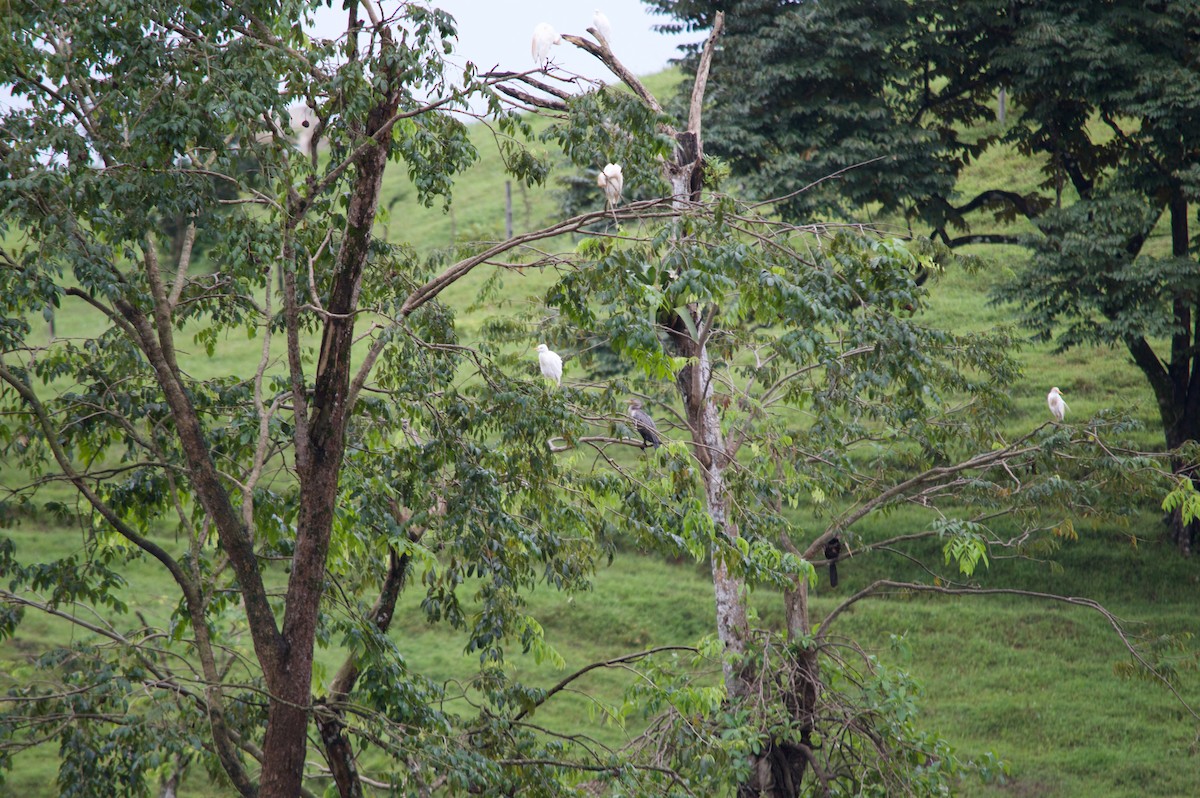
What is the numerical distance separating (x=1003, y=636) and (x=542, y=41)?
11396 millimetres

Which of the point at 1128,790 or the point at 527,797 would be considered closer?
the point at 527,797

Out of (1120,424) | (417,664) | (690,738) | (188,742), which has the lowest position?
(417,664)

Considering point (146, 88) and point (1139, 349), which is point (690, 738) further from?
point (1139, 349)

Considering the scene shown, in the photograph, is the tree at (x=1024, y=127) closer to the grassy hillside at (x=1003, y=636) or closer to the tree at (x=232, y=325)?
the grassy hillside at (x=1003, y=636)

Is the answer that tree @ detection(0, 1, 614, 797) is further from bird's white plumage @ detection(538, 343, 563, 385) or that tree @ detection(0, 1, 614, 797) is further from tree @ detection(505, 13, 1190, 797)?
bird's white plumage @ detection(538, 343, 563, 385)

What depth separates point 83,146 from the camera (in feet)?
18.0

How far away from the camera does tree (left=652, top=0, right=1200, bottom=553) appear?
44.2 ft

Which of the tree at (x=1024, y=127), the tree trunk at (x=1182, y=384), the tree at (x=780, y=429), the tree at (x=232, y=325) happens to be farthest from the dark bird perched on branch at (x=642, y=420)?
the tree trunk at (x=1182, y=384)

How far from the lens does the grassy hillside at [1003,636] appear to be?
13000 millimetres

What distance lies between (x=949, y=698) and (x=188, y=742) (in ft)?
37.8

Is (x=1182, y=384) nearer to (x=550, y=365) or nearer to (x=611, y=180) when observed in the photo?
(x=550, y=365)

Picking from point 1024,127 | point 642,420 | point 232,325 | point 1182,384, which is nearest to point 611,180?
point 642,420

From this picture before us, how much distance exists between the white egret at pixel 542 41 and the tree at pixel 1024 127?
211 inches

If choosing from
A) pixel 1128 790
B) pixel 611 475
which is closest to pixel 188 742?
pixel 611 475
